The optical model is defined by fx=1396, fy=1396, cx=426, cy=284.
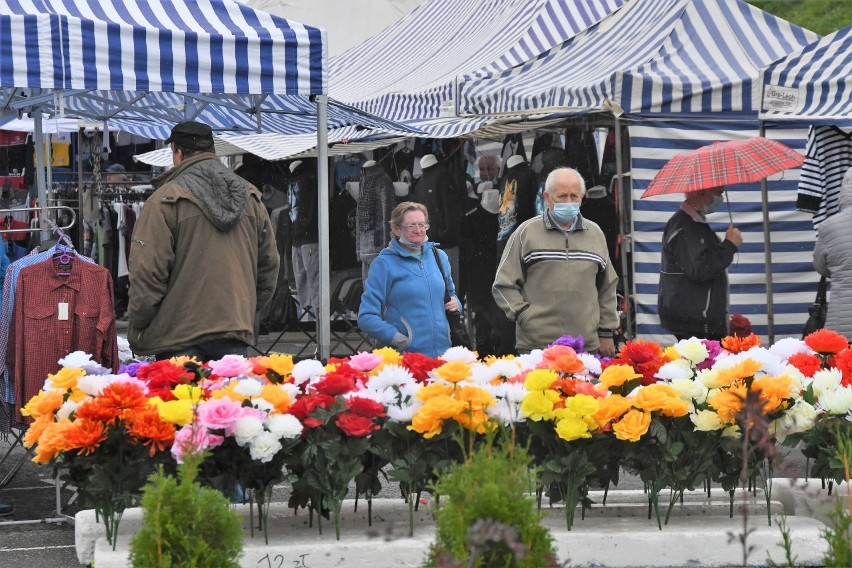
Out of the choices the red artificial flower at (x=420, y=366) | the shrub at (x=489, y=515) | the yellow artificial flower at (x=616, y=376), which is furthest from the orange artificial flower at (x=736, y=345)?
the shrub at (x=489, y=515)

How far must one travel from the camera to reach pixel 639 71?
10648mm

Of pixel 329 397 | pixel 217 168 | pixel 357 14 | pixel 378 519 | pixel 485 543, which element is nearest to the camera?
pixel 485 543

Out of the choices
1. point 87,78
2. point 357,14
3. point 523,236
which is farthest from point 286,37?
point 357,14

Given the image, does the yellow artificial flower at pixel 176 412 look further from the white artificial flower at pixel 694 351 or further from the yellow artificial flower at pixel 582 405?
the white artificial flower at pixel 694 351

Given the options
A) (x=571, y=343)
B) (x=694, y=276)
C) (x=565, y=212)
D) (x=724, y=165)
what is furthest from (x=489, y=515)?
(x=724, y=165)

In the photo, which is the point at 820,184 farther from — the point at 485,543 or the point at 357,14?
the point at 357,14

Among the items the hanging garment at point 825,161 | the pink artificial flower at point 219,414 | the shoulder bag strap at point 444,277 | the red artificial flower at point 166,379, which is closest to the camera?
the pink artificial flower at point 219,414

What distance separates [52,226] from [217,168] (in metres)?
1.60

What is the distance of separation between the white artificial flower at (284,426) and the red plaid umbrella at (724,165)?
4572mm

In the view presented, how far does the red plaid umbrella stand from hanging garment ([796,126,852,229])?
967mm

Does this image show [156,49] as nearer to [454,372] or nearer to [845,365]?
[454,372]

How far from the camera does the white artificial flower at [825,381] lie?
5.45 metres

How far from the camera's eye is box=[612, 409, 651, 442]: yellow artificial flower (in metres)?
5.05

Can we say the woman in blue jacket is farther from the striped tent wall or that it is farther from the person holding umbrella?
the striped tent wall
